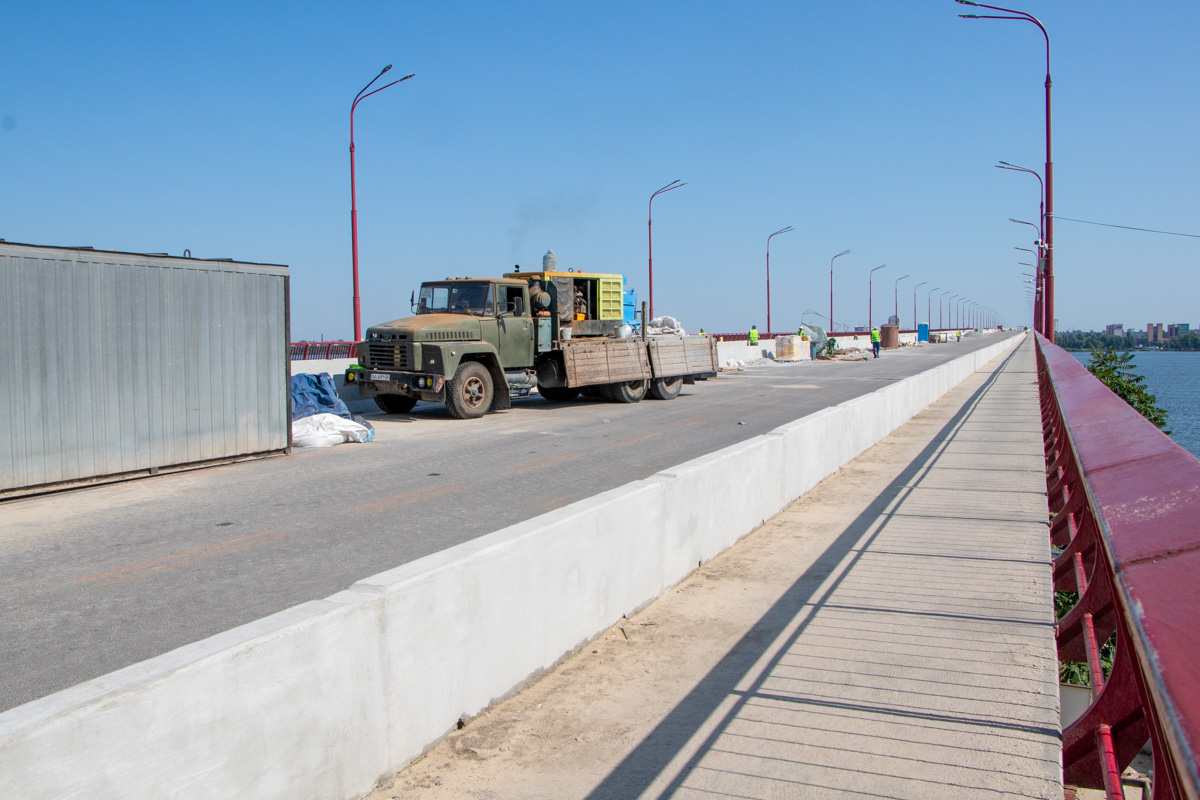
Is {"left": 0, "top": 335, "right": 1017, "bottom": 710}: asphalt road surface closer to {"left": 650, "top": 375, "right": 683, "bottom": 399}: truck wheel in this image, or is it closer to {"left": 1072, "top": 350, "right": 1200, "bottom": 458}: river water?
{"left": 650, "top": 375, "right": 683, "bottom": 399}: truck wheel

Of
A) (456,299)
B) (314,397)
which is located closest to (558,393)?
(456,299)

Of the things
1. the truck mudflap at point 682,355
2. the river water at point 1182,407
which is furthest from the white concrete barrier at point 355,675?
the river water at point 1182,407

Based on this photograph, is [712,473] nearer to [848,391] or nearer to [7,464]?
[7,464]

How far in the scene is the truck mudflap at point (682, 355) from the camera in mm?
21406

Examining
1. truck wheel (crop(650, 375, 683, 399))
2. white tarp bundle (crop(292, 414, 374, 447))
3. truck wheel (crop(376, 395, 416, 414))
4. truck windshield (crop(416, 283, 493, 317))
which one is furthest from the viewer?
truck wheel (crop(650, 375, 683, 399))

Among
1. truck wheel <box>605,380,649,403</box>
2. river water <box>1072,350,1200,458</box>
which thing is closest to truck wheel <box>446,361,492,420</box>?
truck wheel <box>605,380,649,403</box>

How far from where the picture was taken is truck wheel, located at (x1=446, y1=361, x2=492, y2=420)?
55.0ft

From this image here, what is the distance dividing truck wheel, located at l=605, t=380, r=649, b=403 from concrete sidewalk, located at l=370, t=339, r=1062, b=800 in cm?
1298

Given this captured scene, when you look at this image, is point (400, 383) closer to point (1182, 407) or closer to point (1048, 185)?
point (1048, 185)

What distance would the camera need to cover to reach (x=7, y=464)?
9289 millimetres

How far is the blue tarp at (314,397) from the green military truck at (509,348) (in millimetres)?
1355

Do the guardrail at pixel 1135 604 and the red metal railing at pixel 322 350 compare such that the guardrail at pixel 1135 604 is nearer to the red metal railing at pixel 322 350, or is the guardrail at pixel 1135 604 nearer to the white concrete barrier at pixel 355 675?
the white concrete barrier at pixel 355 675

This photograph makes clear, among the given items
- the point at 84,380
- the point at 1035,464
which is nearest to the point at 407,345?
the point at 84,380

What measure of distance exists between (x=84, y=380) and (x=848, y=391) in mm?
19577
